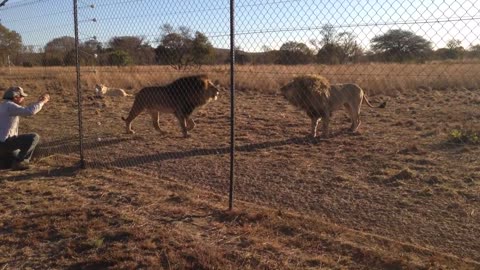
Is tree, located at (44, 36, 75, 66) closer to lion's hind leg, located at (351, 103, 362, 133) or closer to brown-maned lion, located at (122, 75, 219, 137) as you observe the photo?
brown-maned lion, located at (122, 75, 219, 137)

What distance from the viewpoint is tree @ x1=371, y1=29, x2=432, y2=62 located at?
4.64 m

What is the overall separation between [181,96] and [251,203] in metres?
4.92

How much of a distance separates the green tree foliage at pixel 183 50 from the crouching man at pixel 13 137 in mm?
2074

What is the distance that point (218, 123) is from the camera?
12750mm

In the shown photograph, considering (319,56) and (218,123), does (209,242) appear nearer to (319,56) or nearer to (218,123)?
(319,56)

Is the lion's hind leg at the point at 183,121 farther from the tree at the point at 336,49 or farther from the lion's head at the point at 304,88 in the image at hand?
the tree at the point at 336,49

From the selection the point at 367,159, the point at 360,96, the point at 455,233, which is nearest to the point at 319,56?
the point at 455,233

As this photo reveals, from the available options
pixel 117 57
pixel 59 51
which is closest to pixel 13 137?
pixel 117 57

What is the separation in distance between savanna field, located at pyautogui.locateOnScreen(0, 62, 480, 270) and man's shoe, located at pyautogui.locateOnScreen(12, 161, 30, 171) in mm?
189

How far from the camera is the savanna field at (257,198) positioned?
172 inches

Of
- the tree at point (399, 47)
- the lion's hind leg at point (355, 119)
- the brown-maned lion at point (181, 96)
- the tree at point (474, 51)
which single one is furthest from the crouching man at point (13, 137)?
the lion's hind leg at point (355, 119)

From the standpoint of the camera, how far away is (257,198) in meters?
6.21

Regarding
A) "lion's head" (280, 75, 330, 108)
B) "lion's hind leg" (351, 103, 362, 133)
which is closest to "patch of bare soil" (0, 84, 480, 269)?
"lion's hind leg" (351, 103, 362, 133)

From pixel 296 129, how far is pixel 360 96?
5.70ft
